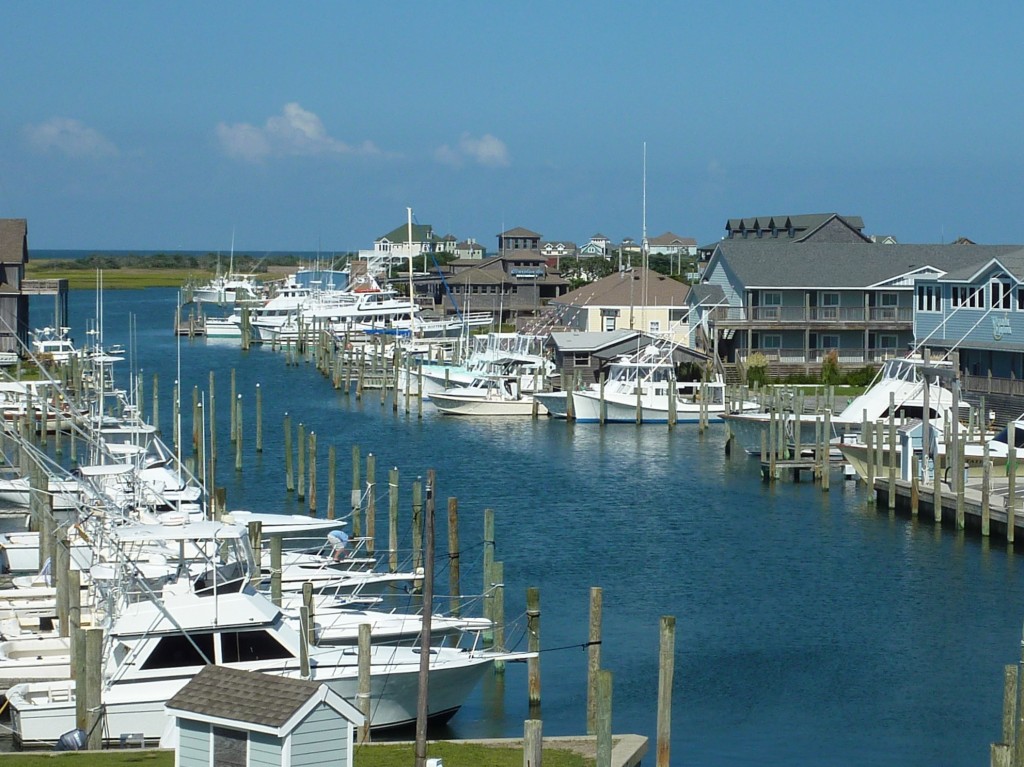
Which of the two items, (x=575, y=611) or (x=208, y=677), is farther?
(x=575, y=611)

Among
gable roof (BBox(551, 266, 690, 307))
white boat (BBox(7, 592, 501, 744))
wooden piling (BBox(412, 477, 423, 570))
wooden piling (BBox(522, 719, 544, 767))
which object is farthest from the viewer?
gable roof (BBox(551, 266, 690, 307))

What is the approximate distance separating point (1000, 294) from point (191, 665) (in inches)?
1706

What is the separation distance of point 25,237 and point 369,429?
25.2 m

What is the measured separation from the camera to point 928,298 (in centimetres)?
6562

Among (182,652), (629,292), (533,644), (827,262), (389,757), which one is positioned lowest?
(389,757)

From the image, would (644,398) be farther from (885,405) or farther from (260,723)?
(260,723)

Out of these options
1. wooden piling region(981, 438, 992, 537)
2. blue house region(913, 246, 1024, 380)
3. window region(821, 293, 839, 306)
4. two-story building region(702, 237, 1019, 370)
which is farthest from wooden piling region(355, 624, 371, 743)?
window region(821, 293, 839, 306)

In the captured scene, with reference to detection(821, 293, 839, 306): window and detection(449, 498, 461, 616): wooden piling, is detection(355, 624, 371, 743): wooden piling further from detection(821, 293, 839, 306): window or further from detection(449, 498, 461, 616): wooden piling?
detection(821, 293, 839, 306): window

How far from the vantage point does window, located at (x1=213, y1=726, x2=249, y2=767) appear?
17.2m

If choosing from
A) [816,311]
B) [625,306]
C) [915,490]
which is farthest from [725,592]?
[625,306]

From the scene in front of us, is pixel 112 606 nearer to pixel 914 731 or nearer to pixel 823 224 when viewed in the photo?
pixel 914 731

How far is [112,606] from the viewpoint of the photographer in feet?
85.1

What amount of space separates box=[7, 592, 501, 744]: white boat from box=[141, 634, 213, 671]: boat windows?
0.02 metres

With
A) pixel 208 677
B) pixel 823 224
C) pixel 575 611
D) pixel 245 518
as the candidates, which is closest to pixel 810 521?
pixel 575 611
